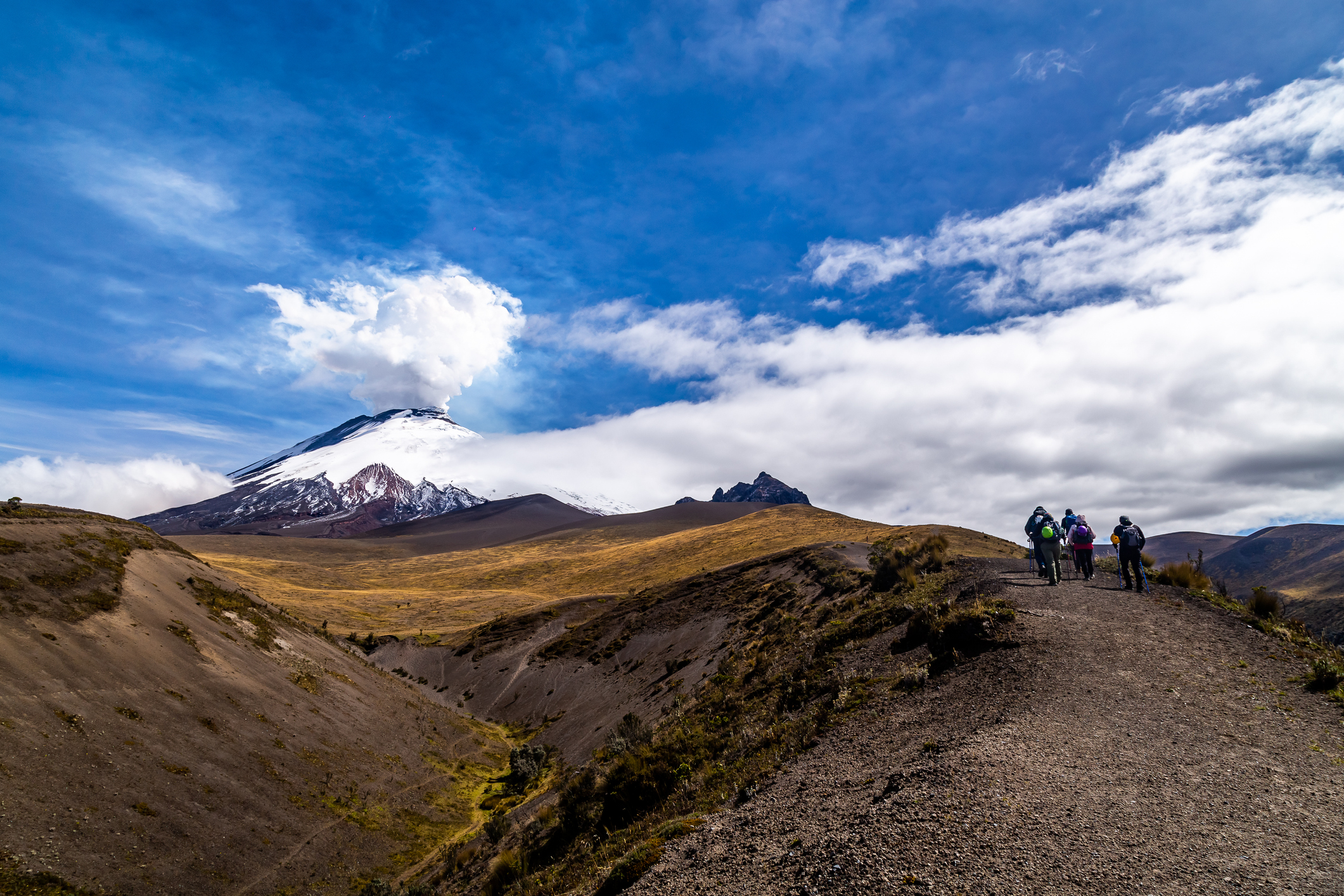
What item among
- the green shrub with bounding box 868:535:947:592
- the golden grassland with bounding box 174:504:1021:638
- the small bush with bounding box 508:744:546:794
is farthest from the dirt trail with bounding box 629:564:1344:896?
the golden grassland with bounding box 174:504:1021:638

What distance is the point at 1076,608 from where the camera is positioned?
14.1 meters

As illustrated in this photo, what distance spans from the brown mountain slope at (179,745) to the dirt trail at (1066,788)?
16090 mm

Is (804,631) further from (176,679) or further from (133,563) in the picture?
(133,563)

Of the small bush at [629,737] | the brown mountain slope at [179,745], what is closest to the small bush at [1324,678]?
the small bush at [629,737]

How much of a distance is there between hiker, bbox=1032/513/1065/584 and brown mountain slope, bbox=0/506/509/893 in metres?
24.1

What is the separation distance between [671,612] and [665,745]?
3199 cm

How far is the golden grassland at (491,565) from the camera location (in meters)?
75.7

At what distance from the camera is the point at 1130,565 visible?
679 inches

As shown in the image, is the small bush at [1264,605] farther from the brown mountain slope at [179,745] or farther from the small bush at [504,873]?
the brown mountain slope at [179,745]

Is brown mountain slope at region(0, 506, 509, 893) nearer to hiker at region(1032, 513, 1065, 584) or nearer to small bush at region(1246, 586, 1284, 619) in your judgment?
hiker at region(1032, 513, 1065, 584)

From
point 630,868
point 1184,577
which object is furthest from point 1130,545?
point 630,868

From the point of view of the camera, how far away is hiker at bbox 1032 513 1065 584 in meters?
17.4

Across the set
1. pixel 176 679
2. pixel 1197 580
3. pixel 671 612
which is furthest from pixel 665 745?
pixel 671 612

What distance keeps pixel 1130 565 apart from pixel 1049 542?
2.35 metres
